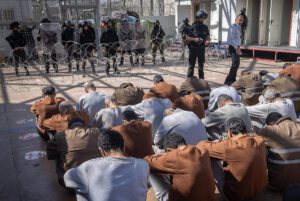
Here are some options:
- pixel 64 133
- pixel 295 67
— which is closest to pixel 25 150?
pixel 64 133

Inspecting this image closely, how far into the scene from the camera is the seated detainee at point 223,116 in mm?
3999

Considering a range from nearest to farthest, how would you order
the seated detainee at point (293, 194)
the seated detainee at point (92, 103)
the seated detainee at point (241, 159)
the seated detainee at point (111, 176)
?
the seated detainee at point (293, 194)
the seated detainee at point (111, 176)
the seated detainee at point (241, 159)
the seated detainee at point (92, 103)

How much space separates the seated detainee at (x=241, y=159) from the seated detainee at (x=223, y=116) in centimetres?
81

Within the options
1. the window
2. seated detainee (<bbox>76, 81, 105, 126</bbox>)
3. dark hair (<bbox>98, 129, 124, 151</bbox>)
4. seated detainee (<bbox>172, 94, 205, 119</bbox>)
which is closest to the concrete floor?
seated detainee (<bbox>76, 81, 105, 126</bbox>)

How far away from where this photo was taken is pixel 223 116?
4.02m

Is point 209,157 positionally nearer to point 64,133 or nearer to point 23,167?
point 64,133

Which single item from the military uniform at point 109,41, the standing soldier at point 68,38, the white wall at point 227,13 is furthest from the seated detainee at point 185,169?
the white wall at point 227,13

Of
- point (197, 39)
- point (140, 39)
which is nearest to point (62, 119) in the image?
point (197, 39)

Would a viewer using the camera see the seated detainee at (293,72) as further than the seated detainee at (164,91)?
Yes

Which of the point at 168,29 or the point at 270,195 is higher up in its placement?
the point at 168,29

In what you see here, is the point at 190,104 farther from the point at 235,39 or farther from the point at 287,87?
the point at 235,39

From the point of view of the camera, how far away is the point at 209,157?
10.0ft

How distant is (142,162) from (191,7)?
15.5 metres

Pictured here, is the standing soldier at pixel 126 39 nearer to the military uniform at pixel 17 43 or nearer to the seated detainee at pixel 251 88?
the military uniform at pixel 17 43
